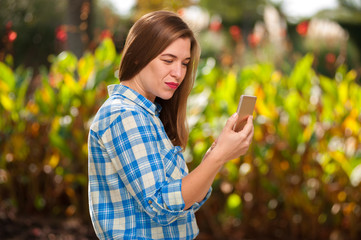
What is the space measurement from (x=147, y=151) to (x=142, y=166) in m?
0.04

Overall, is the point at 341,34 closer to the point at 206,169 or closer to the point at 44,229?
the point at 44,229

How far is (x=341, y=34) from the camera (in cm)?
543

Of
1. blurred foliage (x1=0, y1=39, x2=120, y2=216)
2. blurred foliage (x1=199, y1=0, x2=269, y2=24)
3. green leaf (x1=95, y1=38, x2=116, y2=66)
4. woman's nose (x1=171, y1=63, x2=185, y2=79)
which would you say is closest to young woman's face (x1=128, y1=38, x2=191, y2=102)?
woman's nose (x1=171, y1=63, x2=185, y2=79)

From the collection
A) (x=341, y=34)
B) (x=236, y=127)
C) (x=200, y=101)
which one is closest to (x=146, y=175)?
(x=236, y=127)

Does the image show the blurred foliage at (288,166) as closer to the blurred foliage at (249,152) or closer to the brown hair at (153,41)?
the blurred foliage at (249,152)

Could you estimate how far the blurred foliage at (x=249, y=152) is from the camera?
9.59 feet

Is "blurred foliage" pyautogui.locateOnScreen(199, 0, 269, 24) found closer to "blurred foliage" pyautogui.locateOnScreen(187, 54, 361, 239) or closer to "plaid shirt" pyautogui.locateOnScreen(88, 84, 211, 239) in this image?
"blurred foliage" pyautogui.locateOnScreen(187, 54, 361, 239)

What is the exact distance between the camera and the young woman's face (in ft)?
3.92

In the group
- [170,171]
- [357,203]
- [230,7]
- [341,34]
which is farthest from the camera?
[230,7]

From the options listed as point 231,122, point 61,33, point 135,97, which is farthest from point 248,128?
point 61,33

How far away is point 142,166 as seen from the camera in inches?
41.1

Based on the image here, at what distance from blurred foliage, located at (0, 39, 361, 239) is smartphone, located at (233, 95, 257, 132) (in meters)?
1.69

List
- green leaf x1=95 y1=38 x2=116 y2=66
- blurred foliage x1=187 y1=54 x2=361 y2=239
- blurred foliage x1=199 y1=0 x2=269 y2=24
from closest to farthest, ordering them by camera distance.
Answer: blurred foliage x1=187 y1=54 x2=361 y2=239 < green leaf x1=95 y1=38 x2=116 y2=66 < blurred foliage x1=199 y1=0 x2=269 y2=24

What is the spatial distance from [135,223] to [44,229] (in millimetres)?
2233
